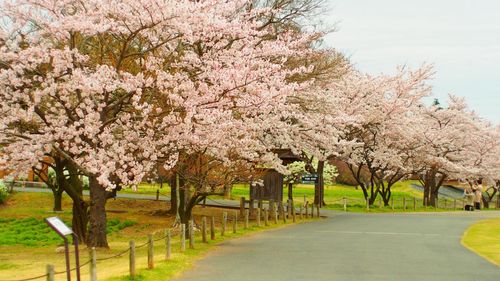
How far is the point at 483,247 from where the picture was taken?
68.6 feet

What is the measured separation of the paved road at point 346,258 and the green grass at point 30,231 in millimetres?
8469

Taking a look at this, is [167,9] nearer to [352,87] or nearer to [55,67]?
[55,67]

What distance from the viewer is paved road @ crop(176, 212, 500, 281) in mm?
14414

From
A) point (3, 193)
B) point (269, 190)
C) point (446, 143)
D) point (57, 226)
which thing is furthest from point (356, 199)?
point (57, 226)

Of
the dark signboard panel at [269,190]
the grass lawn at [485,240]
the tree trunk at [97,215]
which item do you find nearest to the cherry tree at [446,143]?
the dark signboard panel at [269,190]

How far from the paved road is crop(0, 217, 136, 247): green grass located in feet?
27.8

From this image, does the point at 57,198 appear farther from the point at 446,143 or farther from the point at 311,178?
the point at 446,143

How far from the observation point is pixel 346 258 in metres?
17.4

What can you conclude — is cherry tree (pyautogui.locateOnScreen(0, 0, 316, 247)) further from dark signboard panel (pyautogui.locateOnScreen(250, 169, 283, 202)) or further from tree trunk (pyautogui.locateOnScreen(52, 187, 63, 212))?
tree trunk (pyautogui.locateOnScreen(52, 187, 63, 212))

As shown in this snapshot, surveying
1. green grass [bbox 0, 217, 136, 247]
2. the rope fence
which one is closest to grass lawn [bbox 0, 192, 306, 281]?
green grass [bbox 0, 217, 136, 247]

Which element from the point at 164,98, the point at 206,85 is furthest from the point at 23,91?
the point at 206,85

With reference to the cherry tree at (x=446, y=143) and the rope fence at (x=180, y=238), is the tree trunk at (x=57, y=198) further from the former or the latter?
the cherry tree at (x=446, y=143)

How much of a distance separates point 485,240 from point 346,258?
8.18 m

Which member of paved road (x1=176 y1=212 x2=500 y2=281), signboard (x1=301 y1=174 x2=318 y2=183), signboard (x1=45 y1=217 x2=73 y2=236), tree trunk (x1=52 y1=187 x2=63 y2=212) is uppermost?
signboard (x1=301 y1=174 x2=318 y2=183)
